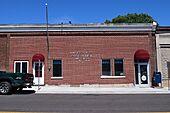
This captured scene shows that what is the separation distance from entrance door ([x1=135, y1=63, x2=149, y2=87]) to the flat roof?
343 cm

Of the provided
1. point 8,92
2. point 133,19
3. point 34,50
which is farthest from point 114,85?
point 133,19

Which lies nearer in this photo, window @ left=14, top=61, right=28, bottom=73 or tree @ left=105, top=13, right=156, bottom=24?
window @ left=14, top=61, right=28, bottom=73

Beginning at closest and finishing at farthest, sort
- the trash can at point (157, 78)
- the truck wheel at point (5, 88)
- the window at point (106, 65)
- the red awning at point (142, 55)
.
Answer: the truck wheel at point (5, 88), the trash can at point (157, 78), the red awning at point (142, 55), the window at point (106, 65)

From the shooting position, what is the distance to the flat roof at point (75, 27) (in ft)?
97.8

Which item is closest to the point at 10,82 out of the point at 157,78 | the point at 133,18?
the point at 157,78

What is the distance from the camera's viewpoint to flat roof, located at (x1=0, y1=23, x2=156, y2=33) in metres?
29.8

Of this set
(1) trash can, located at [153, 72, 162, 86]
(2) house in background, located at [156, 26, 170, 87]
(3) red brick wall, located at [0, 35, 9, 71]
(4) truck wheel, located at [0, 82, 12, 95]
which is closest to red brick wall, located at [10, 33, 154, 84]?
(3) red brick wall, located at [0, 35, 9, 71]

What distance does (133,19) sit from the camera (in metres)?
62.2

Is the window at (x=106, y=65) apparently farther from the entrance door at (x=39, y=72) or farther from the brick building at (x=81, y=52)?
the entrance door at (x=39, y=72)

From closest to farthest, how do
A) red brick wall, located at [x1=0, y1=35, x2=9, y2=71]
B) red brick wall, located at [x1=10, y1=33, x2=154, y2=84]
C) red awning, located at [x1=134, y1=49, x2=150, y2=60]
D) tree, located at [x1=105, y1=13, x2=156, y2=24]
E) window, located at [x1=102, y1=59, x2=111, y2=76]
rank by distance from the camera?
red awning, located at [x1=134, y1=49, x2=150, y2=60]
red brick wall, located at [x1=10, y1=33, x2=154, y2=84]
red brick wall, located at [x1=0, y1=35, x2=9, y2=71]
window, located at [x1=102, y1=59, x2=111, y2=76]
tree, located at [x1=105, y1=13, x2=156, y2=24]

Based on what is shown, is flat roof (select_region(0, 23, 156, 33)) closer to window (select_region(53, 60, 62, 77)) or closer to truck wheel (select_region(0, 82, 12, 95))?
window (select_region(53, 60, 62, 77))

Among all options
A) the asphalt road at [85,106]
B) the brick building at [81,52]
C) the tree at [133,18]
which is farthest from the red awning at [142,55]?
the tree at [133,18]

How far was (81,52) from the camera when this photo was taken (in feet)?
97.8

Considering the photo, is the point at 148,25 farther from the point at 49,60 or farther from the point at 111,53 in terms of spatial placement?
the point at 49,60
